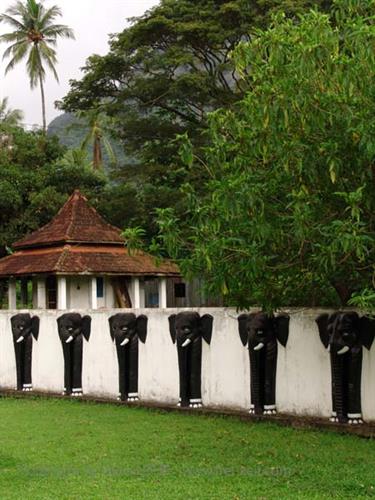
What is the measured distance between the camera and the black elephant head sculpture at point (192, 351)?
13.1 metres

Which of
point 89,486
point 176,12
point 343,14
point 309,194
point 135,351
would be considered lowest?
point 89,486

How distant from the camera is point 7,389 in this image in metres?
16.5

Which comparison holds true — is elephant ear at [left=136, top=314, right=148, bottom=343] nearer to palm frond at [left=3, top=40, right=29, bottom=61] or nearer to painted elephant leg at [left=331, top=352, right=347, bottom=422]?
painted elephant leg at [left=331, top=352, right=347, bottom=422]

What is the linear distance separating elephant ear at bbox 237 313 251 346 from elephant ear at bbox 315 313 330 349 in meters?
1.29

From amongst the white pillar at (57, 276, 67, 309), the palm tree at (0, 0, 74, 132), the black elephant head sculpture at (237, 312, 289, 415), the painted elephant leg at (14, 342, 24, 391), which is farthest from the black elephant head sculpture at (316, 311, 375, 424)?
the palm tree at (0, 0, 74, 132)

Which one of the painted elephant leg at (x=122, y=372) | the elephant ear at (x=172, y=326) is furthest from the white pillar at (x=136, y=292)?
the elephant ear at (x=172, y=326)

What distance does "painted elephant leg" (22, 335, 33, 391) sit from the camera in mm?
16031

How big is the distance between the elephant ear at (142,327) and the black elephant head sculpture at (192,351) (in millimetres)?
960

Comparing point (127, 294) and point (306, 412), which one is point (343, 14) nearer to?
point (306, 412)

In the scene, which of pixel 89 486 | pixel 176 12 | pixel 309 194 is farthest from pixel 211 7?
pixel 89 486

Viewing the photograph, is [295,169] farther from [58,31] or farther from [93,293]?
[58,31]

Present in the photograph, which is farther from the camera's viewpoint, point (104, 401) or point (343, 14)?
point (104, 401)

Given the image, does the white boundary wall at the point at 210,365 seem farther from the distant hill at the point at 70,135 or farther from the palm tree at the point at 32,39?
the distant hill at the point at 70,135

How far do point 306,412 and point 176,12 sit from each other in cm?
1800
